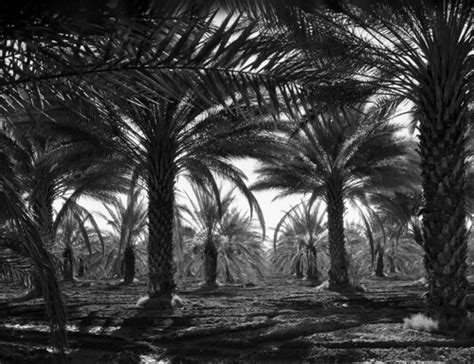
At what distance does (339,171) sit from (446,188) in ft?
32.5

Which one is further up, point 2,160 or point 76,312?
point 2,160

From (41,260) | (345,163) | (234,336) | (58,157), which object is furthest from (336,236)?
(41,260)

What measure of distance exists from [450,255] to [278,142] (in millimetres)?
6374

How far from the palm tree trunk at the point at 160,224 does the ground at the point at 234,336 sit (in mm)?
1070


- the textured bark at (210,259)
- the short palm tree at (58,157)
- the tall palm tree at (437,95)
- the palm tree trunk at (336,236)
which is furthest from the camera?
the textured bark at (210,259)

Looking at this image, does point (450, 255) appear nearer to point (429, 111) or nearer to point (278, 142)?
point (429, 111)

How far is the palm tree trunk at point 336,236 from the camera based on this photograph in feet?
59.1

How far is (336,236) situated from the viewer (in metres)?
18.0

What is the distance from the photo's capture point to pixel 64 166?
43.4ft

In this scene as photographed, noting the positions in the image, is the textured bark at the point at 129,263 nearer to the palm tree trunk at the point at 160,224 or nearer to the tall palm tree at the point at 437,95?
the palm tree trunk at the point at 160,224

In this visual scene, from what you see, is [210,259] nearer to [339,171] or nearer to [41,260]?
[339,171]

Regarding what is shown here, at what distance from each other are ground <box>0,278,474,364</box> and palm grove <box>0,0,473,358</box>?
1.04 m

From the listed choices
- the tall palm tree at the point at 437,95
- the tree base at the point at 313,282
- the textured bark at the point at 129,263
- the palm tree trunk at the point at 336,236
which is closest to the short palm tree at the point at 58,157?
the tall palm tree at the point at 437,95

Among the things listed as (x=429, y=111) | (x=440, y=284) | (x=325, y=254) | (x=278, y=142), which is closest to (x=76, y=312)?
(x=278, y=142)
